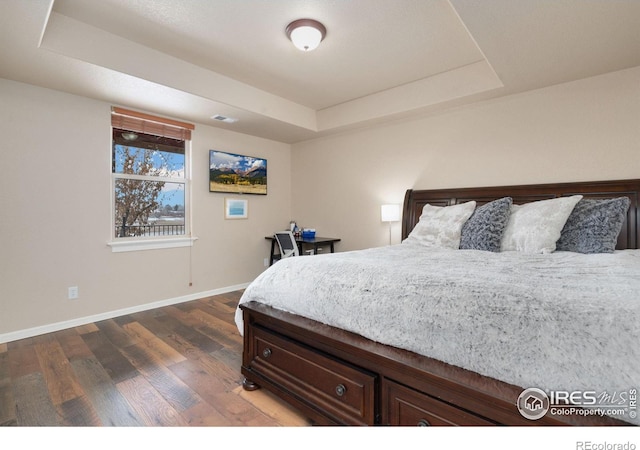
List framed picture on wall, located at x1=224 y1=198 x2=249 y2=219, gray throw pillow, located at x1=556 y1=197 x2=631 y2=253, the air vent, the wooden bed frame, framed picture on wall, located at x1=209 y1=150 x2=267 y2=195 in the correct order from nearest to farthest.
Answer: the wooden bed frame, gray throw pillow, located at x1=556 y1=197 x2=631 y2=253, the air vent, framed picture on wall, located at x1=209 y1=150 x2=267 y2=195, framed picture on wall, located at x1=224 y1=198 x2=249 y2=219

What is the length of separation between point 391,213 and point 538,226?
1.58 metres

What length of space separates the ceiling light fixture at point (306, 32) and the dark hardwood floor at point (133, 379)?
2466mm

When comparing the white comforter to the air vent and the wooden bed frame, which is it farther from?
A: the air vent

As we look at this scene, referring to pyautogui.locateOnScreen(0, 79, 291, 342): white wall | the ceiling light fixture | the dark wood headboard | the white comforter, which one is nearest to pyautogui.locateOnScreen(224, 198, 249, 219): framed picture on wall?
pyautogui.locateOnScreen(0, 79, 291, 342): white wall

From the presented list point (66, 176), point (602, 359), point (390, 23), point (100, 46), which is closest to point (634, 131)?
point (390, 23)

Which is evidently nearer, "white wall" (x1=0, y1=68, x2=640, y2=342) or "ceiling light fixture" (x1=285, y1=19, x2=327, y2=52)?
"ceiling light fixture" (x1=285, y1=19, x2=327, y2=52)

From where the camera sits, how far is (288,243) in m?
4.08

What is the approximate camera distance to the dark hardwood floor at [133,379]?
1686mm

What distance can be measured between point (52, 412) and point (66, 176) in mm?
2205

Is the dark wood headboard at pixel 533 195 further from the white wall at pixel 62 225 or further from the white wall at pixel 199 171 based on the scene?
the white wall at pixel 62 225

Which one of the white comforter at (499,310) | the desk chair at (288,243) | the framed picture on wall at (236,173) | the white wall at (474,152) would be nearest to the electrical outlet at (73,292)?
the framed picture on wall at (236,173)

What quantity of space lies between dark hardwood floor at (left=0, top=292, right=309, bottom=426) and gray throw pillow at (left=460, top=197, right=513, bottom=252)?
184 cm

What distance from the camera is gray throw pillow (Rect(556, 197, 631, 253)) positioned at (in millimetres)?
2238
